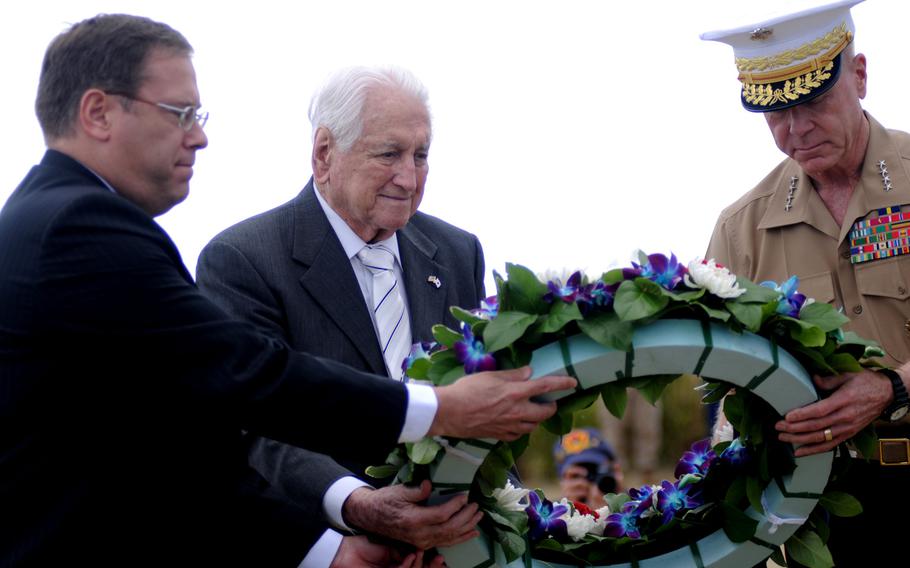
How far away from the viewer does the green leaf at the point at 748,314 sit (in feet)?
10.6

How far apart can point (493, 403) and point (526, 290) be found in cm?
32

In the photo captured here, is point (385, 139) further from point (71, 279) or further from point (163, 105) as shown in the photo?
point (71, 279)

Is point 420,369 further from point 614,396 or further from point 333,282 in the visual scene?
point 333,282

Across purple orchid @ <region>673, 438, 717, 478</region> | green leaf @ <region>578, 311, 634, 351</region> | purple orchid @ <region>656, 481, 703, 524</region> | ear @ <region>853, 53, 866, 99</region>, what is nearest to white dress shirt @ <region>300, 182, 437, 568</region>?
green leaf @ <region>578, 311, 634, 351</region>

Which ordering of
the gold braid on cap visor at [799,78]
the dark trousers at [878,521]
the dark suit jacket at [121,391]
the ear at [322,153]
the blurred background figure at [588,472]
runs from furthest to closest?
the blurred background figure at [588,472] < the gold braid on cap visor at [799,78] < the dark trousers at [878,521] < the ear at [322,153] < the dark suit jacket at [121,391]

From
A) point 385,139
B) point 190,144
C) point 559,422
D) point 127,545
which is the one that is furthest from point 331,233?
point 127,545

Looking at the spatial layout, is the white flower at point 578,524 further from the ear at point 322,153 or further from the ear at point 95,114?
the ear at point 95,114

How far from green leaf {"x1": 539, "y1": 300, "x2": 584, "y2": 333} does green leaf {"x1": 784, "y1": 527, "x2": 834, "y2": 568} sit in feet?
3.64

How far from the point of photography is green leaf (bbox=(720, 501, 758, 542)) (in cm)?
363

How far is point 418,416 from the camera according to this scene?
10.6 ft

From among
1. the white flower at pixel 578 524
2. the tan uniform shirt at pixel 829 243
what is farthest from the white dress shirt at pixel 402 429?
the tan uniform shirt at pixel 829 243

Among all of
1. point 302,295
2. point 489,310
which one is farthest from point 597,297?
point 302,295

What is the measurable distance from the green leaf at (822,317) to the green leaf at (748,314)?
22 cm

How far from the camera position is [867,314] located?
4469mm
